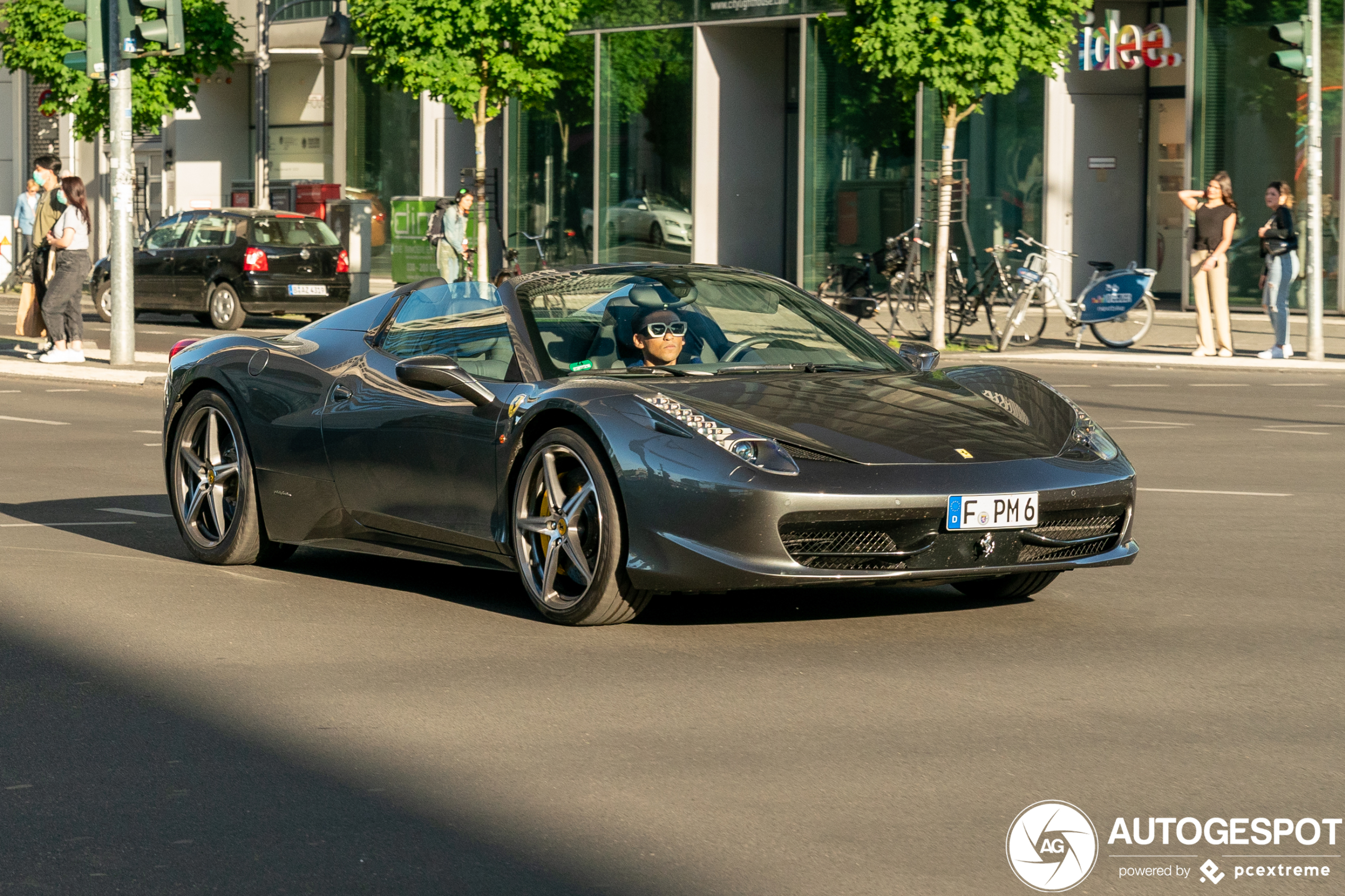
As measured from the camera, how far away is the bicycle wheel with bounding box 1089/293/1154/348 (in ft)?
73.4

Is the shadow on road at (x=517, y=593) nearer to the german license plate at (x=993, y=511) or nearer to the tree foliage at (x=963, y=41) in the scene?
the german license plate at (x=993, y=511)

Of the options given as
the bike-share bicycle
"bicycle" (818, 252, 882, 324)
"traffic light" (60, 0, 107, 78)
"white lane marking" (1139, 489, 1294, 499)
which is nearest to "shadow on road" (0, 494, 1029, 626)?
"white lane marking" (1139, 489, 1294, 499)

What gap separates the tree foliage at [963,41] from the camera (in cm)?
2145

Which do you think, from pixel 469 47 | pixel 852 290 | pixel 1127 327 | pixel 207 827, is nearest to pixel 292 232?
pixel 469 47

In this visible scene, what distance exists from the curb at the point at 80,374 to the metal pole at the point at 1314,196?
1108 cm

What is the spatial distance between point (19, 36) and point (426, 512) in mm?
31256

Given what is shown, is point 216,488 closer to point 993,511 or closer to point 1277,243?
point 993,511

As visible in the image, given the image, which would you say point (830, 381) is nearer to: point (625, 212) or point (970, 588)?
point (970, 588)

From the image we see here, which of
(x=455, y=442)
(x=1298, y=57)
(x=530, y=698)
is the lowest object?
(x=530, y=698)

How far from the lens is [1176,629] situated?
666cm

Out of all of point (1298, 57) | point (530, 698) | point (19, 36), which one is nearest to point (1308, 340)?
point (1298, 57)

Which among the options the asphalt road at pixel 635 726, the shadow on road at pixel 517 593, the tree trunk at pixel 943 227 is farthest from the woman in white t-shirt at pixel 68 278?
the asphalt road at pixel 635 726

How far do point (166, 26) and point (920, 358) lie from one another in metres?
11.8

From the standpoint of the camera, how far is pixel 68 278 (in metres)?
19.5
